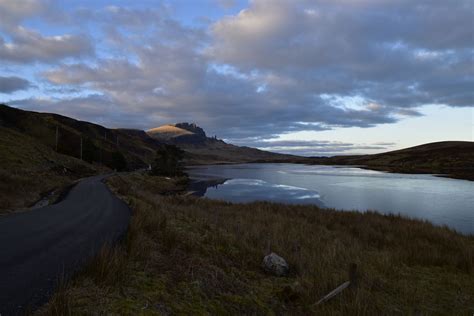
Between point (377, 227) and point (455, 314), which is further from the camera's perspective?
point (377, 227)

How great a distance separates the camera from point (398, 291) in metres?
8.13

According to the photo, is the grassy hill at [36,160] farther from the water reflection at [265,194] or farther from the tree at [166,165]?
the water reflection at [265,194]

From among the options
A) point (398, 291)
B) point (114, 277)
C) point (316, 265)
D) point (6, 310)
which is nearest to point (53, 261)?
point (114, 277)

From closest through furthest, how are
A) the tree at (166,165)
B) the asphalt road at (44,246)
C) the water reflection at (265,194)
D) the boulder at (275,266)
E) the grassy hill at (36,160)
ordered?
the asphalt road at (44,246), the boulder at (275,266), the grassy hill at (36,160), the water reflection at (265,194), the tree at (166,165)

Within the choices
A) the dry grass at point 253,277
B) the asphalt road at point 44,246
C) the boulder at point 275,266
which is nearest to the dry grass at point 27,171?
the asphalt road at point 44,246

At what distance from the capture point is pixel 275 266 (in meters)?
8.77

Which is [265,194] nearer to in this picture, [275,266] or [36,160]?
[36,160]

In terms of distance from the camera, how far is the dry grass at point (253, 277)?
18.6ft

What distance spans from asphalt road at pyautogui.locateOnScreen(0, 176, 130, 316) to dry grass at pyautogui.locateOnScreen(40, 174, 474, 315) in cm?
64

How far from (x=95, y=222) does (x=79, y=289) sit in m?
7.86

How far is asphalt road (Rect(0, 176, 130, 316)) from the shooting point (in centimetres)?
533

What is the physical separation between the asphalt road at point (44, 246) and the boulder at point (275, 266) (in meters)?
4.04

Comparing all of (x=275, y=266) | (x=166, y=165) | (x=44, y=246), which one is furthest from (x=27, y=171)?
(x=166, y=165)

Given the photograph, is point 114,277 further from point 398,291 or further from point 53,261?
point 398,291
